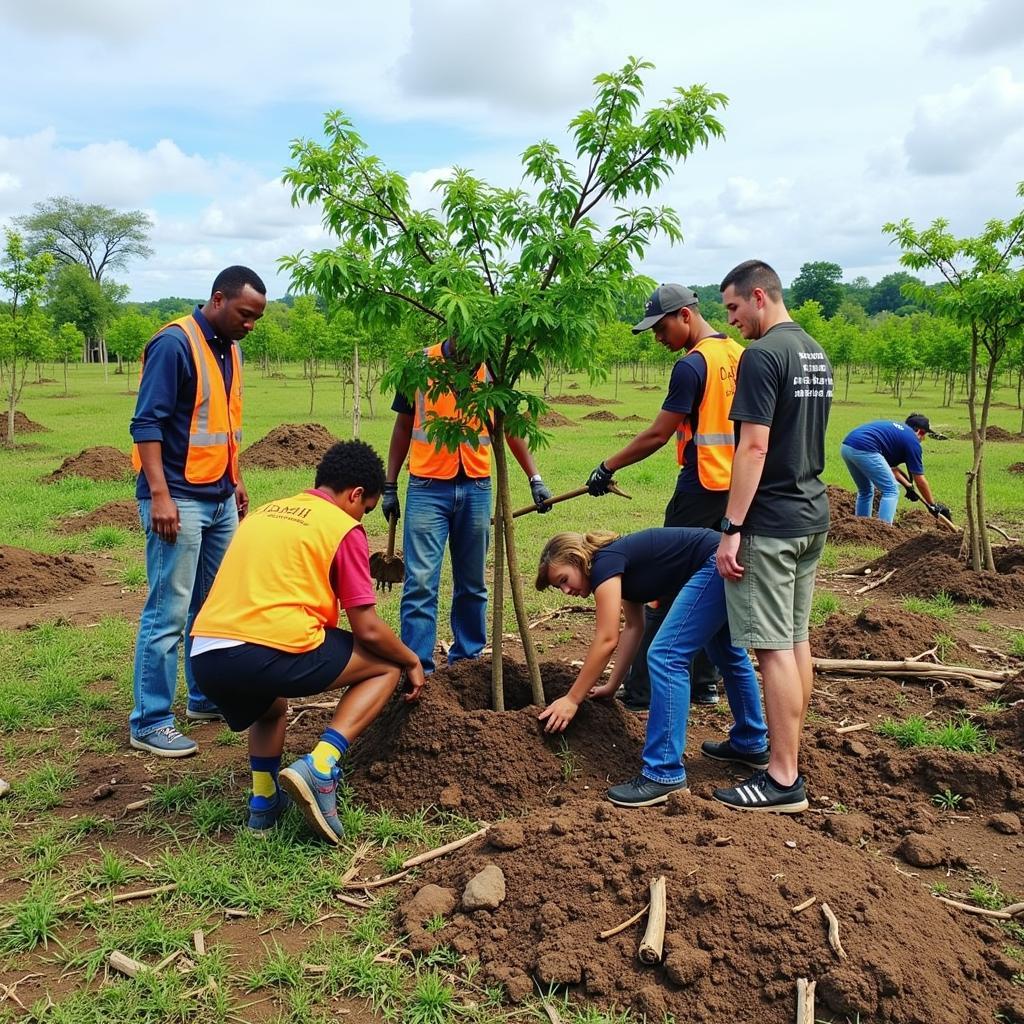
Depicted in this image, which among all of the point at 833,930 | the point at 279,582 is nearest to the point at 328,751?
the point at 279,582

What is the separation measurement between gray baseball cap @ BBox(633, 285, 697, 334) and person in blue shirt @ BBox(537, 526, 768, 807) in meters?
1.24

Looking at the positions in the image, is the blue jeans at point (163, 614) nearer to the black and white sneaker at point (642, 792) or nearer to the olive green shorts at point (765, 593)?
the black and white sneaker at point (642, 792)

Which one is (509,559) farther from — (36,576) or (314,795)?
(36,576)

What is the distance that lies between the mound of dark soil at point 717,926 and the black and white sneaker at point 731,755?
919 millimetres

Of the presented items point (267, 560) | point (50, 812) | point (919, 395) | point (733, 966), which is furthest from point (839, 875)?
point (919, 395)

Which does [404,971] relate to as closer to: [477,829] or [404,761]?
[477,829]

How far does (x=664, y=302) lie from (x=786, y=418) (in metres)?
1.38

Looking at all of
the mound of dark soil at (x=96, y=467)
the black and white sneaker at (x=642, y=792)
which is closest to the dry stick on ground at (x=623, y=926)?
the black and white sneaker at (x=642, y=792)

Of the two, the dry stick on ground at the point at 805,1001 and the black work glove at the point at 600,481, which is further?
the black work glove at the point at 600,481

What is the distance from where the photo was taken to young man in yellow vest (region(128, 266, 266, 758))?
4.66 m

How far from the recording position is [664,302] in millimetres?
4910

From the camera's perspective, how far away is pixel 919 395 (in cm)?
4444

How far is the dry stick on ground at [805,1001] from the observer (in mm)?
2713

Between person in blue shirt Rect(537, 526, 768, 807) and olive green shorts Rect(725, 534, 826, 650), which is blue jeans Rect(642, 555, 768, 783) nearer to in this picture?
person in blue shirt Rect(537, 526, 768, 807)
